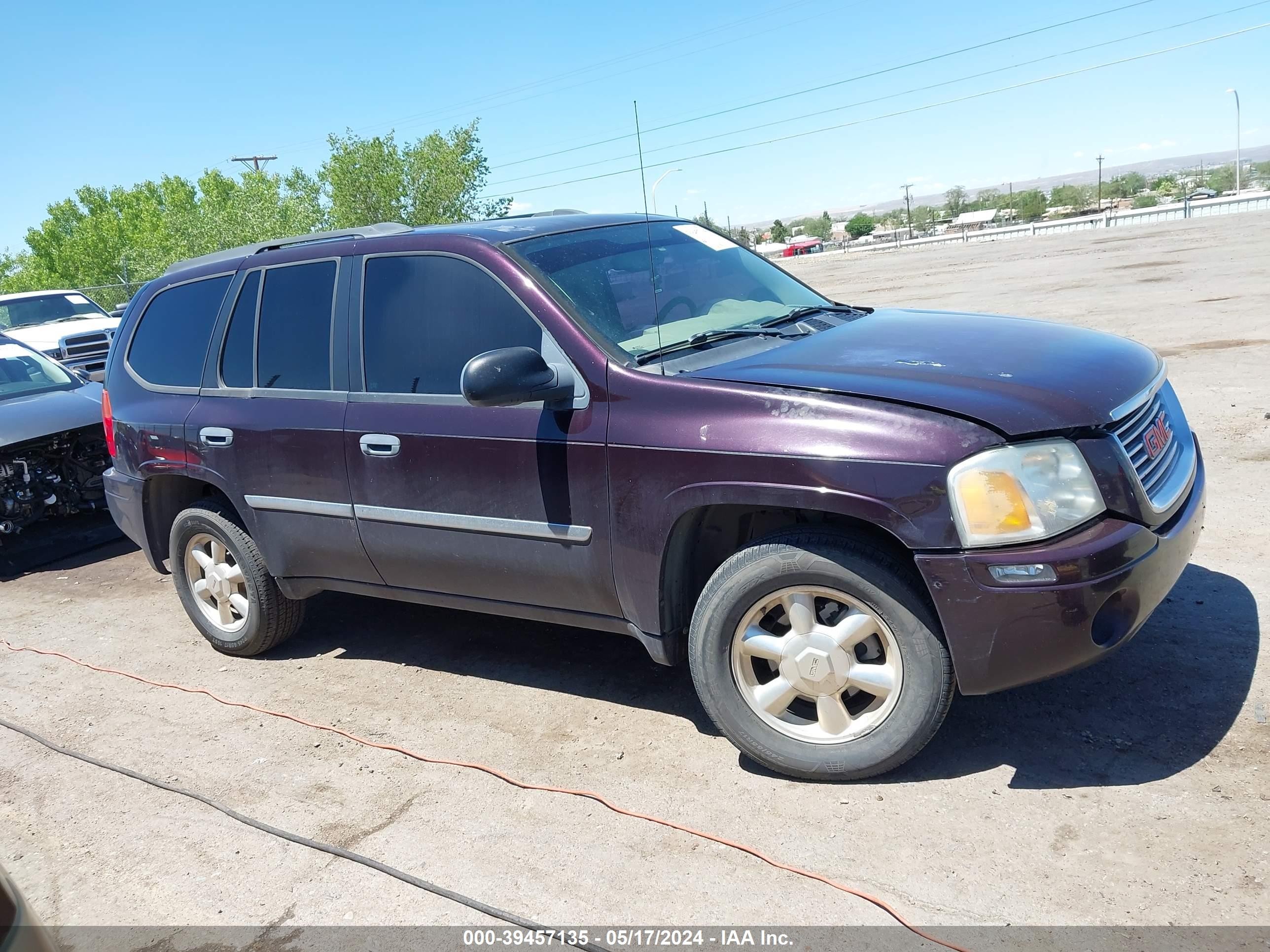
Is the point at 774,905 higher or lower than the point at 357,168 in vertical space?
lower

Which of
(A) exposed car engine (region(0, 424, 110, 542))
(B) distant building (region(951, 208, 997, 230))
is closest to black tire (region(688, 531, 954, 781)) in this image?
(A) exposed car engine (region(0, 424, 110, 542))

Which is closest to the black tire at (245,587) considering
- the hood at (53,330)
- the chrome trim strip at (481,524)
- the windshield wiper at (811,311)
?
the chrome trim strip at (481,524)

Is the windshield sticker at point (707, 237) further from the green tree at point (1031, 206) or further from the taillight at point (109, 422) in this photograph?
the green tree at point (1031, 206)

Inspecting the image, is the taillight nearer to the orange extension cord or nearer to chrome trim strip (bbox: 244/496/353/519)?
the orange extension cord

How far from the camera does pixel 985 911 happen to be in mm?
2738

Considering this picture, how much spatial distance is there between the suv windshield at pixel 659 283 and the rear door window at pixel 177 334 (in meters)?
1.92

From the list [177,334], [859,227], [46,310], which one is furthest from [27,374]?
[859,227]

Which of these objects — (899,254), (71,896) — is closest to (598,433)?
(71,896)

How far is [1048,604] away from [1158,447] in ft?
2.97

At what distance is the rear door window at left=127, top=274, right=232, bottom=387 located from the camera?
513 cm

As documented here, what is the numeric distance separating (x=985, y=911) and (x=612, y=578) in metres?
1.62

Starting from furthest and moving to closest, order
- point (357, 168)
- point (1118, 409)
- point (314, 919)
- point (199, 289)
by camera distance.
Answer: point (357, 168) → point (199, 289) → point (1118, 409) → point (314, 919)

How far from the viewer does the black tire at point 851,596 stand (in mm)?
3180

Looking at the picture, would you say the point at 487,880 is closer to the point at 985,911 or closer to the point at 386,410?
the point at 985,911
